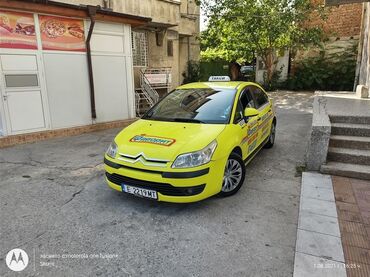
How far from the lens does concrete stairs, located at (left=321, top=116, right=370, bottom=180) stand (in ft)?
15.3

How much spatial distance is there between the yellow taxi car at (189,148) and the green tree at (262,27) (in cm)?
1131

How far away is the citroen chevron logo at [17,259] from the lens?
8.85 ft

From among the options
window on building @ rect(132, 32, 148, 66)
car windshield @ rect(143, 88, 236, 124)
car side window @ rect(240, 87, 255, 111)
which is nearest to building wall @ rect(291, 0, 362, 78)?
window on building @ rect(132, 32, 148, 66)

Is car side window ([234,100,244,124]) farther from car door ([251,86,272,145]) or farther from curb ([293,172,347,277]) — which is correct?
curb ([293,172,347,277])

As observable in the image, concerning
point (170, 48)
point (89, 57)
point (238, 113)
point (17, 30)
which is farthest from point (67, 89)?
point (170, 48)

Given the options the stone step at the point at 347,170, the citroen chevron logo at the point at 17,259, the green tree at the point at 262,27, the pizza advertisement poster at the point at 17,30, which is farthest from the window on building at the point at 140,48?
the citroen chevron logo at the point at 17,259

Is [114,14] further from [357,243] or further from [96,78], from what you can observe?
[357,243]

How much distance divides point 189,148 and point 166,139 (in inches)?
14.9

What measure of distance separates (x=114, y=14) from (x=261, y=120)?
5632 mm

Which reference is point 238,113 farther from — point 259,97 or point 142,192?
point 142,192

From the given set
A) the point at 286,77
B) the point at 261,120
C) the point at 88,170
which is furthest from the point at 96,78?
the point at 286,77

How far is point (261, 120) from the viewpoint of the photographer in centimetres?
533

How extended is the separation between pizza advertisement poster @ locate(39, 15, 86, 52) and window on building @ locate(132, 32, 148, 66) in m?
4.57

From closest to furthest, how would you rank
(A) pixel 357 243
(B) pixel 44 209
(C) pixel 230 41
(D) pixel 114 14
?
(A) pixel 357 243
(B) pixel 44 209
(D) pixel 114 14
(C) pixel 230 41
